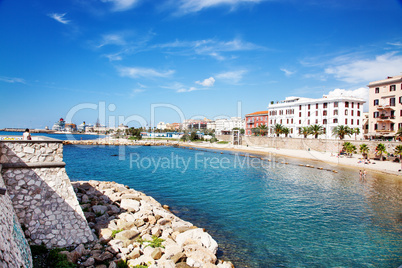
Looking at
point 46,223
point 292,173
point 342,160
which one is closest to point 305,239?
point 46,223

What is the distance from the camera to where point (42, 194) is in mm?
9719

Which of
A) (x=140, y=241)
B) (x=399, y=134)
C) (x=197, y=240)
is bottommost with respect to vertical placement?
(x=197, y=240)

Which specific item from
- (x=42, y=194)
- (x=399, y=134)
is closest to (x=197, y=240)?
(x=42, y=194)

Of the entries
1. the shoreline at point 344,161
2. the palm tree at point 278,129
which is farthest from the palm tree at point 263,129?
the shoreline at point 344,161

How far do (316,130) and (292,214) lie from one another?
50.8m

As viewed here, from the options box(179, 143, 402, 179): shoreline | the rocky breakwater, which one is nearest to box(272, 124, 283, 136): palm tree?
box(179, 143, 402, 179): shoreline

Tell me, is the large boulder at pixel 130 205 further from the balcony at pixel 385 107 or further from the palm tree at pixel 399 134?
the balcony at pixel 385 107

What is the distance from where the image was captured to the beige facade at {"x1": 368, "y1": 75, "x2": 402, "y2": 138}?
1816 inches

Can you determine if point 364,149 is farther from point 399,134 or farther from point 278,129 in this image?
point 278,129

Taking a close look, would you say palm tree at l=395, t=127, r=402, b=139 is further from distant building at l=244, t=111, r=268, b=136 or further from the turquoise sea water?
distant building at l=244, t=111, r=268, b=136

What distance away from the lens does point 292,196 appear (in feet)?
77.7

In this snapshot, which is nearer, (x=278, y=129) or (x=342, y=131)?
(x=342, y=131)

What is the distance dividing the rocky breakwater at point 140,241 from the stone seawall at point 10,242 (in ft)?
5.52

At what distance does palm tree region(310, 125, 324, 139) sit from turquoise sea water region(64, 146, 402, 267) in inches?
1209
